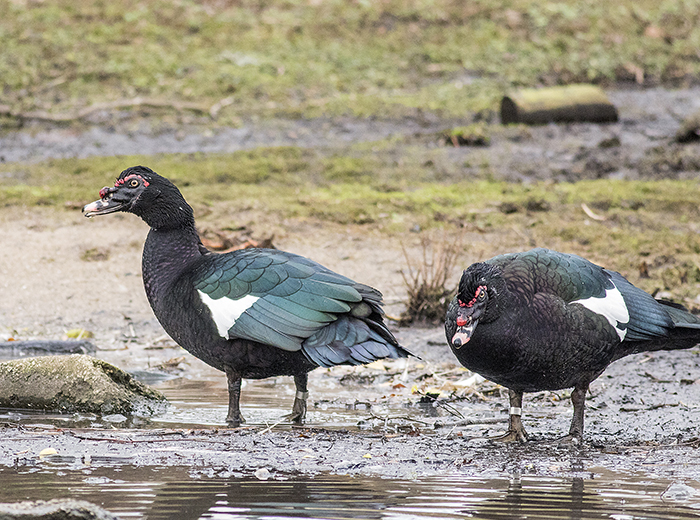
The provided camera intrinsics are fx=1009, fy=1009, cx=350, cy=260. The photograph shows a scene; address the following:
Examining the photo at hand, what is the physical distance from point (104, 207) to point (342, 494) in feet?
8.93

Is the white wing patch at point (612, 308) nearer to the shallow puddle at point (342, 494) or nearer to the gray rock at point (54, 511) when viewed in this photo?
the shallow puddle at point (342, 494)

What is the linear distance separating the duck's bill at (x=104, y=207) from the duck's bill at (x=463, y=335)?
7.90 feet

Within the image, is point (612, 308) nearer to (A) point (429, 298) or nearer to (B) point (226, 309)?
(B) point (226, 309)

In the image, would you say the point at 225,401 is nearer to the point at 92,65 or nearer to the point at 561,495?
the point at 561,495

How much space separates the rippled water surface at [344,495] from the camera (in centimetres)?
426

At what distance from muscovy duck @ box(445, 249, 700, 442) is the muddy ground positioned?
0.42 meters

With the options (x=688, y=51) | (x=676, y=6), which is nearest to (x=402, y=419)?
(x=688, y=51)

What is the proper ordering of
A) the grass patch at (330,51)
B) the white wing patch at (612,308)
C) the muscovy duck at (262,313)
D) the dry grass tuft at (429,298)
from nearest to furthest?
the white wing patch at (612,308) < the muscovy duck at (262,313) < the dry grass tuft at (429,298) < the grass patch at (330,51)

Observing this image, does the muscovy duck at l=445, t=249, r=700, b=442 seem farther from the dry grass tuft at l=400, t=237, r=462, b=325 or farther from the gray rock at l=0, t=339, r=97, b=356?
the gray rock at l=0, t=339, r=97, b=356

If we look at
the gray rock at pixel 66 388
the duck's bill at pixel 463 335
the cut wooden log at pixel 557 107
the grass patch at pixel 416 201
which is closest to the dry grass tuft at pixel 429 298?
the grass patch at pixel 416 201

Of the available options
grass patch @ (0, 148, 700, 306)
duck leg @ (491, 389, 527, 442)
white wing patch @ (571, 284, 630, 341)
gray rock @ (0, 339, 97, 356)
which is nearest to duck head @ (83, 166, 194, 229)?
gray rock @ (0, 339, 97, 356)

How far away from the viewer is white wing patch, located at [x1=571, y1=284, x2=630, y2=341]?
18.2 feet

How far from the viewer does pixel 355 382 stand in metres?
7.45

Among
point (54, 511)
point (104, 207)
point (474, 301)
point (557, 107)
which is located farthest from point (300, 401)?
point (557, 107)
